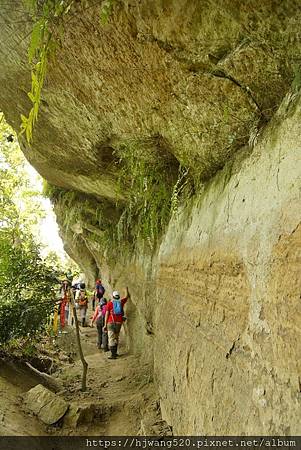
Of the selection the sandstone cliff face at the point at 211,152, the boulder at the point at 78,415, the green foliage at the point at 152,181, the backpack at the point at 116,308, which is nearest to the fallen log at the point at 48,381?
the boulder at the point at 78,415

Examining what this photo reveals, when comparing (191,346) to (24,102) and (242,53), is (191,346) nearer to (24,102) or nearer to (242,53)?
(242,53)

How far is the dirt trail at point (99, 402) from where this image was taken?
20.1 feet

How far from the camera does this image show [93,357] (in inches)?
447

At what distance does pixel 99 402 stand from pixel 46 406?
1.28 meters

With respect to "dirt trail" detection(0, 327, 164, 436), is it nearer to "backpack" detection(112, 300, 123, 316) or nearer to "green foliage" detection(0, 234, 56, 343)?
"green foliage" detection(0, 234, 56, 343)

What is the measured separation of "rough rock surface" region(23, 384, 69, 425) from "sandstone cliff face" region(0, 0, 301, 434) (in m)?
1.81

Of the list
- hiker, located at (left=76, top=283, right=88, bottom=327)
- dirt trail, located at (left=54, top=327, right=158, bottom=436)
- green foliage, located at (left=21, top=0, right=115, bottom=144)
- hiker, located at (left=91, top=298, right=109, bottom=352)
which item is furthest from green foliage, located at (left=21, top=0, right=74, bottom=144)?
hiker, located at (left=76, top=283, right=88, bottom=327)

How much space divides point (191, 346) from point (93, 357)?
24.5ft

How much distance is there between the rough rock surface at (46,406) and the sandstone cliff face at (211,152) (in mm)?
1811

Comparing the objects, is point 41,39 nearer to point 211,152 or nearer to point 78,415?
point 211,152

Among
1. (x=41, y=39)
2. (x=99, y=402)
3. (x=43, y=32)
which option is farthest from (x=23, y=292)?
(x=43, y=32)

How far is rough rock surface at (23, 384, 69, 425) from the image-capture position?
645cm

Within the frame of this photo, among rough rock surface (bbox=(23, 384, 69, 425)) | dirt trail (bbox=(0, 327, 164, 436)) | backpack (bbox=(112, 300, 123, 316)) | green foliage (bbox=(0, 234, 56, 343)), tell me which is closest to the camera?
dirt trail (bbox=(0, 327, 164, 436))

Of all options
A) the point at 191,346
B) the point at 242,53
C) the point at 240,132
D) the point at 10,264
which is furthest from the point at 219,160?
the point at 10,264
